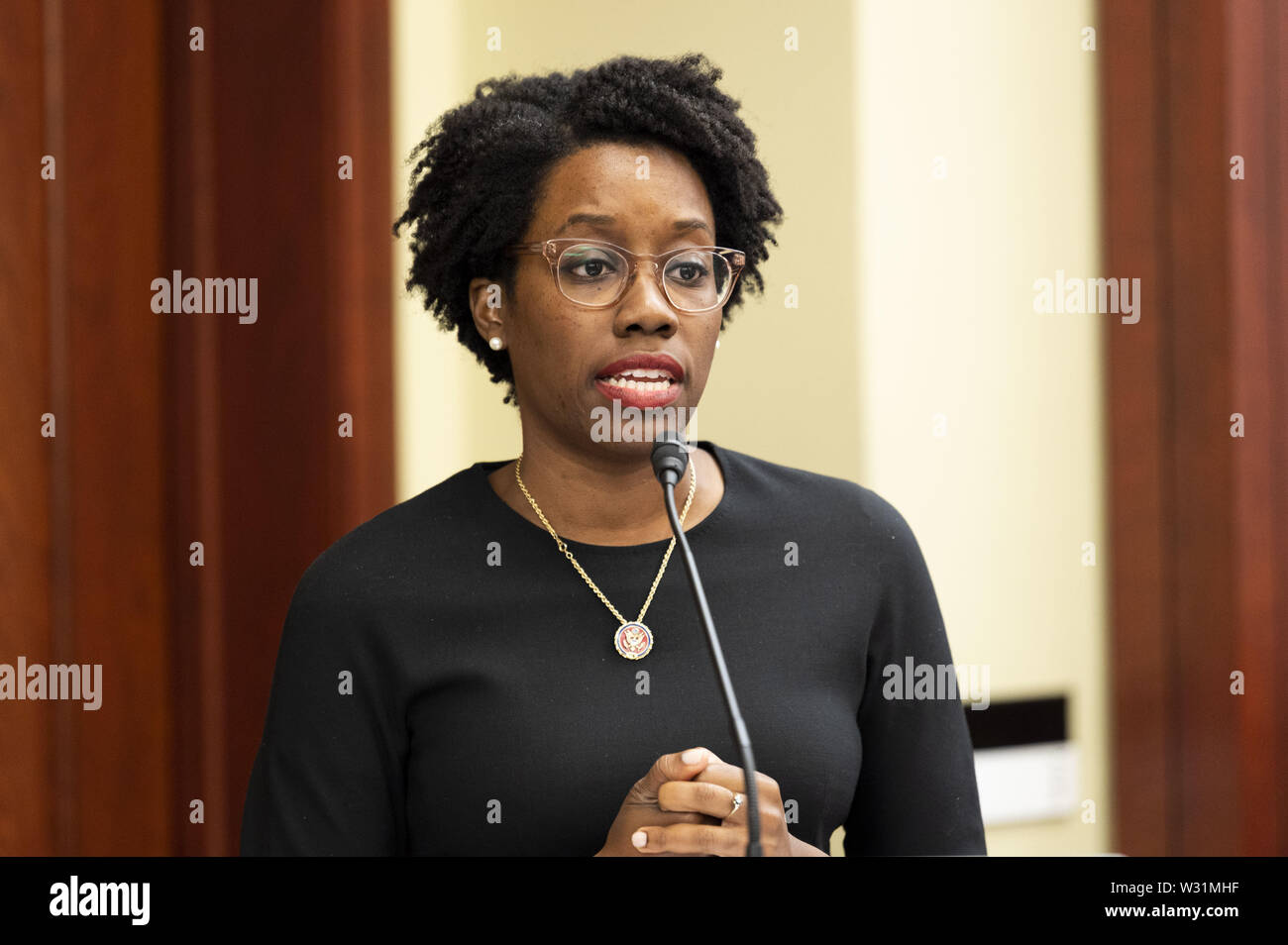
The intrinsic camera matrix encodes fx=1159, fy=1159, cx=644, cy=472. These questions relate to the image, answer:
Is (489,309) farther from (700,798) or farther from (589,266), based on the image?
(700,798)

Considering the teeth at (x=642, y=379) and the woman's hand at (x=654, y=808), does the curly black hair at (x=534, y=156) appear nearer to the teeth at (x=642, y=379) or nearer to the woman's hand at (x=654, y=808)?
the teeth at (x=642, y=379)

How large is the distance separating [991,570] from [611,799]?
109cm

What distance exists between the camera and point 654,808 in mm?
989

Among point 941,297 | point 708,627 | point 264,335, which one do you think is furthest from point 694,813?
point 941,297

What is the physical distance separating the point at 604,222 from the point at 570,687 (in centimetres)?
47

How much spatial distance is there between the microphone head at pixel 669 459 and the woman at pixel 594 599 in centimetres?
17

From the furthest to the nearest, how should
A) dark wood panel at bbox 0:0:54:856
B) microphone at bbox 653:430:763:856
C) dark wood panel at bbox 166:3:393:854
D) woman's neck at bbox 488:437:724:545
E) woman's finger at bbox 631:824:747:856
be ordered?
dark wood panel at bbox 166:3:393:854 → dark wood panel at bbox 0:0:54:856 → woman's neck at bbox 488:437:724:545 → woman's finger at bbox 631:824:747:856 → microphone at bbox 653:430:763:856

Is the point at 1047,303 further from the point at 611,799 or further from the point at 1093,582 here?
the point at 611,799

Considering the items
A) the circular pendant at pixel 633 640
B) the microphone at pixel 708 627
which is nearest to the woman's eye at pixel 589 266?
the microphone at pixel 708 627

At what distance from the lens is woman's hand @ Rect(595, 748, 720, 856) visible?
966 millimetres

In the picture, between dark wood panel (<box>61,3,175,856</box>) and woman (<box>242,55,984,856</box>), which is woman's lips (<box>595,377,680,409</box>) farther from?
dark wood panel (<box>61,3,175,856</box>)

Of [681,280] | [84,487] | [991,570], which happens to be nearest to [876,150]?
[991,570]

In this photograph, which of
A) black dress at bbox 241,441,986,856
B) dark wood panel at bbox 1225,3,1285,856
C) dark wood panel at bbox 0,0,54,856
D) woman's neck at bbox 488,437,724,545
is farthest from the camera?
dark wood panel at bbox 1225,3,1285,856

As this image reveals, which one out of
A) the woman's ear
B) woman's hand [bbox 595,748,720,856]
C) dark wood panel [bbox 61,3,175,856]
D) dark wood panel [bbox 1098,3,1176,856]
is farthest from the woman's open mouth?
dark wood panel [bbox 1098,3,1176,856]
